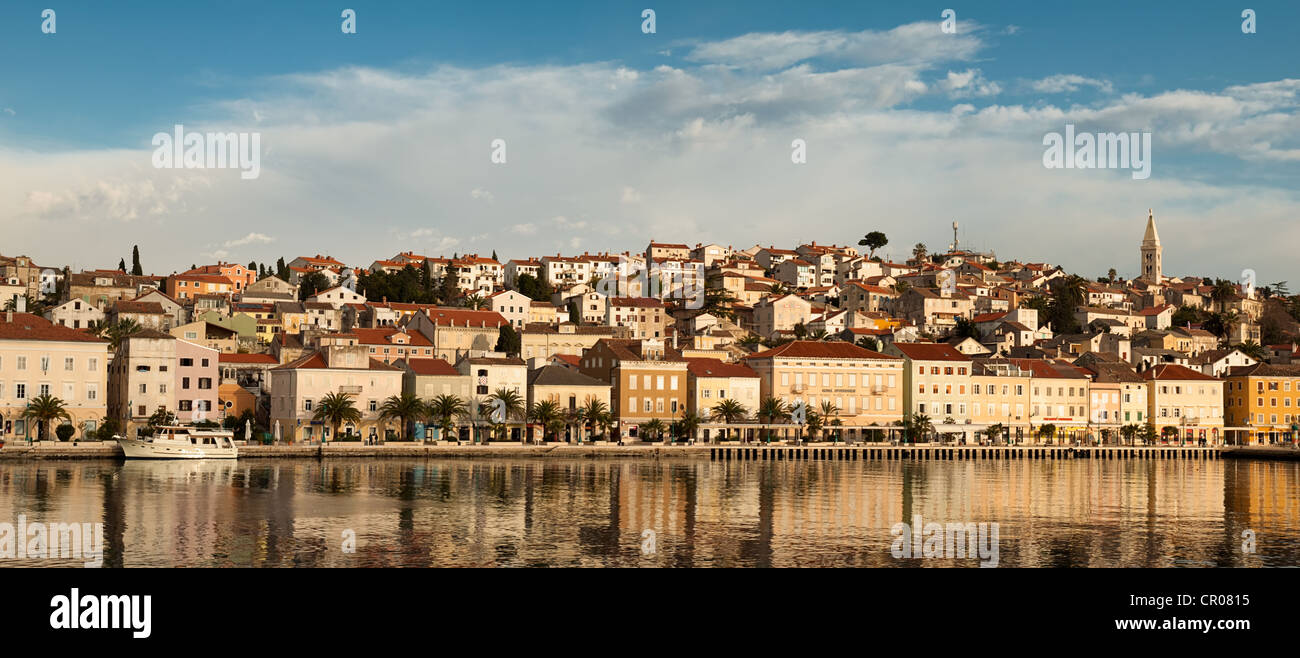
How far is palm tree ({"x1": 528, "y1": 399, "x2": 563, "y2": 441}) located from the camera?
76688mm

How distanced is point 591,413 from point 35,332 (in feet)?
Result: 109

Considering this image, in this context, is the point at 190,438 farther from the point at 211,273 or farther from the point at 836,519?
the point at 211,273

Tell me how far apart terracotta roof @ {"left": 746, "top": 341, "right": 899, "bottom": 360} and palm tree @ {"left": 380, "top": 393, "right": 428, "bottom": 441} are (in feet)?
90.4

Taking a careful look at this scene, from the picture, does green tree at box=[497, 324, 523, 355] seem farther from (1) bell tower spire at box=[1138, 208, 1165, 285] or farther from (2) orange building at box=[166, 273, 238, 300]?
(1) bell tower spire at box=[1138, 208, 1165, 285]

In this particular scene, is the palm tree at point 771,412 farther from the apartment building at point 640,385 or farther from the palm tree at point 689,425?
the apartment building at point 640,385

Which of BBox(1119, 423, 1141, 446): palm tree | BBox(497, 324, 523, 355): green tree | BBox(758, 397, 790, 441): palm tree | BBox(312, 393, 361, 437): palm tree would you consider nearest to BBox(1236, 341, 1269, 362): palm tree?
BBox(1119, 423, 1141, 446): palm tree

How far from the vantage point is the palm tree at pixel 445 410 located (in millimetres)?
73750

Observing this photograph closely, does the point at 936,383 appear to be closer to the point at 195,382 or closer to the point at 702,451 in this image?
the point at 702,451

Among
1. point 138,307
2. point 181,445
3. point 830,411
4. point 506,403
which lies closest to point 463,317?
point 138,307

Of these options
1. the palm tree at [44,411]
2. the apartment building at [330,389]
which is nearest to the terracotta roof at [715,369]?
the apartment building at [330,389]

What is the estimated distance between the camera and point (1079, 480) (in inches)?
2426

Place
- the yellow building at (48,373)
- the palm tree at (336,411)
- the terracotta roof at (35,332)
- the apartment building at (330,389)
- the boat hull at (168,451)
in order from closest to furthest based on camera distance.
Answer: the boat hull at (168,451) < the yellow building at (48,373) < the terracotta roof at (35,332) < the palm tree at (336,411) < the apartment building at (330,389)

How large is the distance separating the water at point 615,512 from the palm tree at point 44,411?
601 cm
